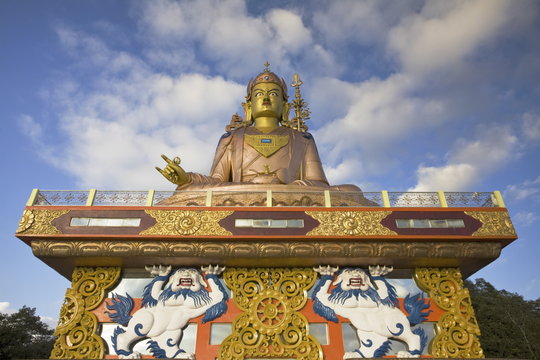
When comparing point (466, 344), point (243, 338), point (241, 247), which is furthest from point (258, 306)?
point (466, 344)

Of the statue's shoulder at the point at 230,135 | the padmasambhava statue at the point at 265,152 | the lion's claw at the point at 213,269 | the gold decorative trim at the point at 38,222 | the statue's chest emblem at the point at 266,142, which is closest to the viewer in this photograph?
the gold decorative trim at the point at 38,222

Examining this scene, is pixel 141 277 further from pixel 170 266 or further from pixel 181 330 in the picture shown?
pixel 181 330

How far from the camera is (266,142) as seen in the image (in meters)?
10.3

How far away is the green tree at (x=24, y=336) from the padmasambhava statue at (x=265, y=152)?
1205 centimetres

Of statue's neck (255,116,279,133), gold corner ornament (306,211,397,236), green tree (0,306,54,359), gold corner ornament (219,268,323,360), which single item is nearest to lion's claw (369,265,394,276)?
gold corner ornament (306,211,397,236)

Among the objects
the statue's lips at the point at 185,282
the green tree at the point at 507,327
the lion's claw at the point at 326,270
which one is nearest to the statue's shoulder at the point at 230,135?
the statue's lips at the point at 185,282

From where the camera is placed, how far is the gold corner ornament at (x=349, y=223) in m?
6.42

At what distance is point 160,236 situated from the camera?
6309 millimetres

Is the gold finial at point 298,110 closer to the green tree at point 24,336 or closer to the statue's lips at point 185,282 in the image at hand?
the statue's lips at point 185,282

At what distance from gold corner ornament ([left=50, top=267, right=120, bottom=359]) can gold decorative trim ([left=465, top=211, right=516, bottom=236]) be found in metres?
6.39

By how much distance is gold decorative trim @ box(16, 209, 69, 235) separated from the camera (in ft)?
20.8

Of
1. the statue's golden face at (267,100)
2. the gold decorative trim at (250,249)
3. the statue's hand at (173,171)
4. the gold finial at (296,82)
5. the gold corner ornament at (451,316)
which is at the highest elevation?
the gold finial at (296,82)

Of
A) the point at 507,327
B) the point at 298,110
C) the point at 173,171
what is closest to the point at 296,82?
the point at 298,110

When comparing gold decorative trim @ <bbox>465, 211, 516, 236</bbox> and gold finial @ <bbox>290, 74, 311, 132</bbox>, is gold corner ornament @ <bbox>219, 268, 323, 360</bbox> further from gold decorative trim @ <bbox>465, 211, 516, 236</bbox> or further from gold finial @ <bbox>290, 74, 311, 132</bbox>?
gold finial @ <bbox>290, 74, 311, 132</bbox>
